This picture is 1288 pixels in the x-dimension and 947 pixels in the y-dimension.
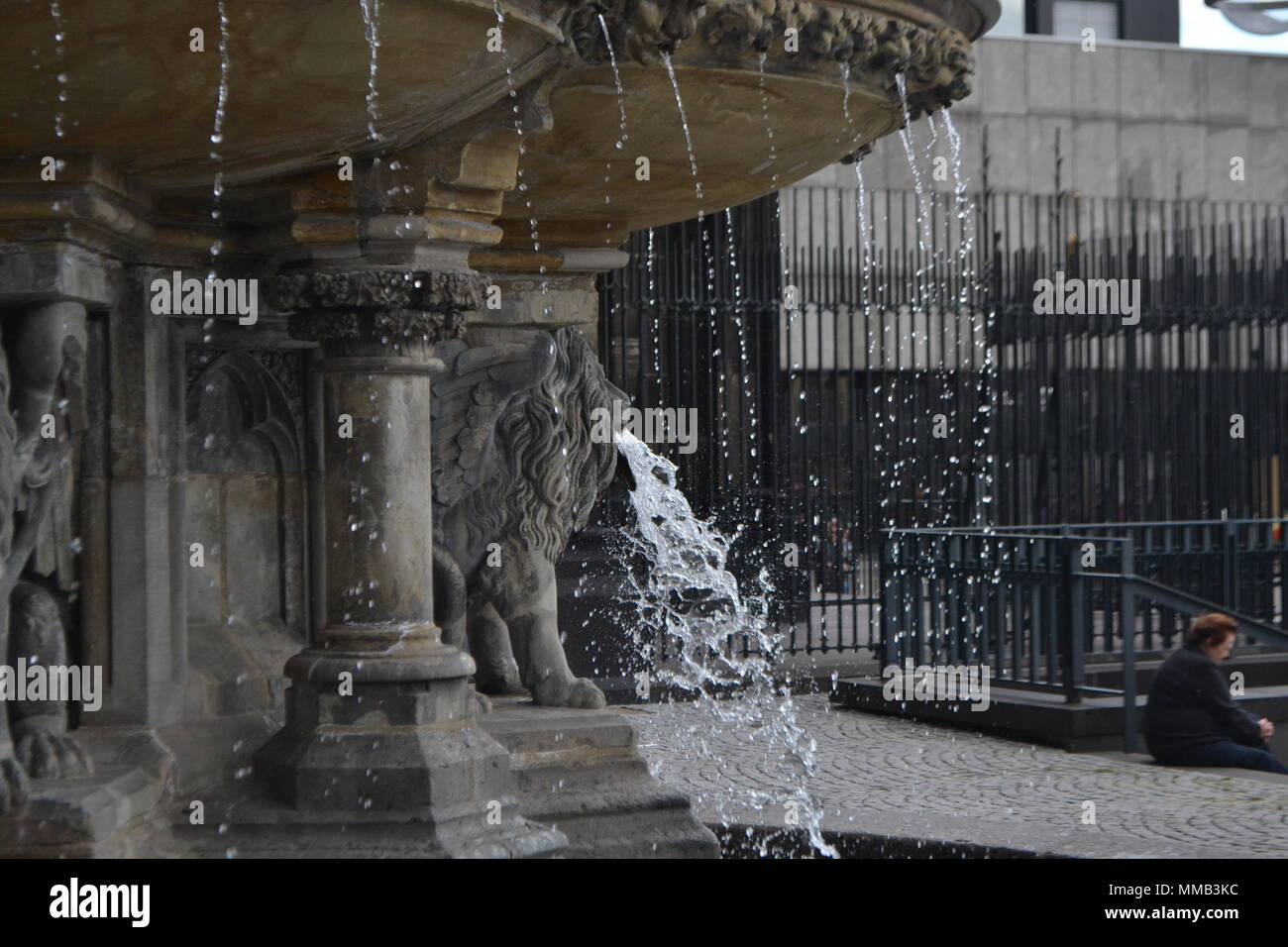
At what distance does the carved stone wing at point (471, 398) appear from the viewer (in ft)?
20.1

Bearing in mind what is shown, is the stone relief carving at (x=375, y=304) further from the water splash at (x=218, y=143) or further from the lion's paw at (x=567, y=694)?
the lion's paw at (x=567, y=694)

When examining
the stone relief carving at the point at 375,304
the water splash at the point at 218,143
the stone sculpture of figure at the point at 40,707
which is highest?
the water splash at the point at 218,143

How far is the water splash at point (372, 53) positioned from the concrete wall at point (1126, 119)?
60.9ft

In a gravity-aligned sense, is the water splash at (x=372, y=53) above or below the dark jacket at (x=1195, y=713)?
above

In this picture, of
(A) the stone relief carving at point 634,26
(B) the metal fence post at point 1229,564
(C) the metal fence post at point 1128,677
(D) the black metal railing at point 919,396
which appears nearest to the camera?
(A) the stone relief carving at point 634,26

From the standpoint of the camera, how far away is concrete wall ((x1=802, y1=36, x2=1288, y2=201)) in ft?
76.4

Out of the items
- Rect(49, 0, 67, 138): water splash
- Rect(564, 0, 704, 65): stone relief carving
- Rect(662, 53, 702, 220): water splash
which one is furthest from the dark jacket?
Rect(49, 0, 67, 138): water splash

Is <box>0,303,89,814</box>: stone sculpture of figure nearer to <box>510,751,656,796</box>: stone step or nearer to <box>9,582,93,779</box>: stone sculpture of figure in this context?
<box>9,582,93,779</box>: stone sculpture of figure

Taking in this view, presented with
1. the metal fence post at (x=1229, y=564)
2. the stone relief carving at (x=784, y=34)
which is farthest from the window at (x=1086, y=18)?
the stone relief carving at (x=784, y=34)

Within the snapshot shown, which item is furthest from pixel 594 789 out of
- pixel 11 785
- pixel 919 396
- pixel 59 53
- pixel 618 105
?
pixel 919 396

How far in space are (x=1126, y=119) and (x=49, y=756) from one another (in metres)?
21.6

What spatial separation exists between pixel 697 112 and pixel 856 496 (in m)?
7.66

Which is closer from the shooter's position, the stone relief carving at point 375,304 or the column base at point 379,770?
the column base at point 379,770

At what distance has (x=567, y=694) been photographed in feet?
20.3
